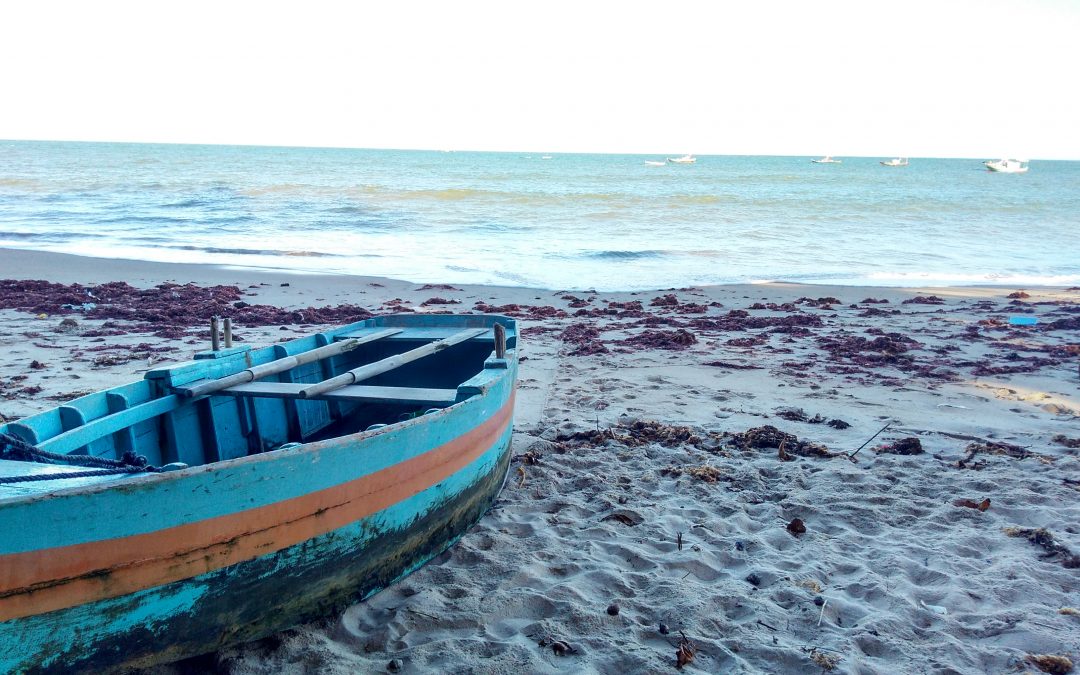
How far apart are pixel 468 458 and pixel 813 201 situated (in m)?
38.2

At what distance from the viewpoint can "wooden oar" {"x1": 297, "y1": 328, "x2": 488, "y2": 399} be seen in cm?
450

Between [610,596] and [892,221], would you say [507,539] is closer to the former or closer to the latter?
[610,596]

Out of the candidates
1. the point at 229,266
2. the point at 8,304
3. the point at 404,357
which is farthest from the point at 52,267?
the point at 404,357

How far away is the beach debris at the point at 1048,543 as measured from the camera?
415 centimetres

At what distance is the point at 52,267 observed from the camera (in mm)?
15164

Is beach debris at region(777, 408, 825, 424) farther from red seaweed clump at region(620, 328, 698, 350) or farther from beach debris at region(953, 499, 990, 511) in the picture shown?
red seaweed clump at region(620, 328, 698, 350)

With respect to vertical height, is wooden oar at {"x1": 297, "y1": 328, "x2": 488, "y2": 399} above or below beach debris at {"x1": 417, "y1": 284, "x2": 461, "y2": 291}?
above

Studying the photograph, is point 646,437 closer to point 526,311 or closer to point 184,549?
point 184,549

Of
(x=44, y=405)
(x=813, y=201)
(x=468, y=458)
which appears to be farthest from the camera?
(x=813, y=201)

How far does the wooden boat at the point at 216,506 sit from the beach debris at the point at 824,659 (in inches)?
76.7

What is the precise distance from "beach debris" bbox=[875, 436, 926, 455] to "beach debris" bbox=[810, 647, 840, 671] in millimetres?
2881

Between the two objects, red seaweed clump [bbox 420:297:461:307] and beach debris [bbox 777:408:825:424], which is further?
Result: red seaweed clump [bbox 420:297:461:307]

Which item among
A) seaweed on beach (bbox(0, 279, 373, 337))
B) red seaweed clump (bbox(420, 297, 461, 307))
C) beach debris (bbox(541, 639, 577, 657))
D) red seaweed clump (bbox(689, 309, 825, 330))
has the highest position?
seaweed on beach (bbox(0, 279, 373, 337))

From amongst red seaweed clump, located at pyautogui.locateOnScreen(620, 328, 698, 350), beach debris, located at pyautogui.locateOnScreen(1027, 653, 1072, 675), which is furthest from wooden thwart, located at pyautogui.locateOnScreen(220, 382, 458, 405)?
red seaweed clump, located at pyautogui.locateOnScreen(620, 328, 698, 350)
